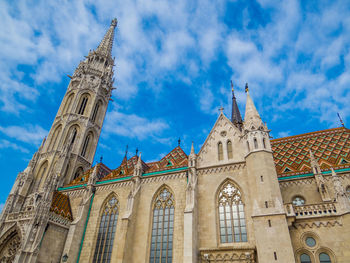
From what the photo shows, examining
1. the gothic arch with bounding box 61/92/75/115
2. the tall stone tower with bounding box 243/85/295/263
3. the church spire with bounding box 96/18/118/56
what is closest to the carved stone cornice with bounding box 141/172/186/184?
the tall stone tower with bounding box 243/85/295/263

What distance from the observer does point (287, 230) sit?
1484 centimetres

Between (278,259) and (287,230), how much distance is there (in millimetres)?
1748

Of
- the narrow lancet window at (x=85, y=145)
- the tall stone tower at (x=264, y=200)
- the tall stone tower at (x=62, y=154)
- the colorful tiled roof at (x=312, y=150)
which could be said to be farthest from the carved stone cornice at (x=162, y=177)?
the narrow lancet window at (x=85, y=145)

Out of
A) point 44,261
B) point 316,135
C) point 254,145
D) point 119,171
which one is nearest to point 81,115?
point 119,171

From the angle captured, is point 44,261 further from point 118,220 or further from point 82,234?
point 118,220

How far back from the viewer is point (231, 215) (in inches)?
708

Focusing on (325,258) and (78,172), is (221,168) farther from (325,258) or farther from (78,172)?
(78,172)

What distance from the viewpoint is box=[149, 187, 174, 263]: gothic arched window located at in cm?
1827

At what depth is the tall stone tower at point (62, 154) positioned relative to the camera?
2008cm

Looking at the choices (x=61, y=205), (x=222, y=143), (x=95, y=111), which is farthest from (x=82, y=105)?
(x=222, y=143)

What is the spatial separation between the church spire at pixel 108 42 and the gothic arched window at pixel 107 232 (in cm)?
2774

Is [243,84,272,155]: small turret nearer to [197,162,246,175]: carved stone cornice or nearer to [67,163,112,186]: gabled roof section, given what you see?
[197,162,246,175]: carved stone cornice

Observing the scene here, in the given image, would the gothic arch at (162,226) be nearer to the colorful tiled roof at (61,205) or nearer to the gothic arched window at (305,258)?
the gothic arched window at (305,258)

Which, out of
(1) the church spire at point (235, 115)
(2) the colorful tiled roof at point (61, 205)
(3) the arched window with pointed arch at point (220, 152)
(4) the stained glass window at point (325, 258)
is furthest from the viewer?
(1) the church spire at point (235, 115)
